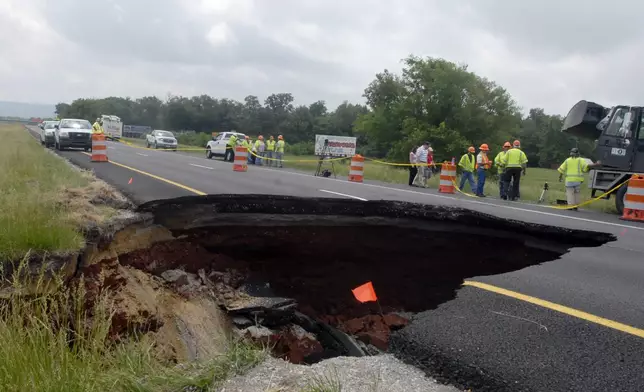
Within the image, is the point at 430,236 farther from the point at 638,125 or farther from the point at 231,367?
the point at 638,125

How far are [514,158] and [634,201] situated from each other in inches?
165

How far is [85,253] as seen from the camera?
5.07 m

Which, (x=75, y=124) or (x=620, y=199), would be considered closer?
(x=620, y=199)

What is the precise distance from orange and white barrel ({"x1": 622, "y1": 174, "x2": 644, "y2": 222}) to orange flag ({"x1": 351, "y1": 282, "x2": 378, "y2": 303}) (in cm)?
836

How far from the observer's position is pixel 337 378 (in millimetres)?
2941

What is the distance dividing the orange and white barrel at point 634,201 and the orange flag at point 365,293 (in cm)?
836

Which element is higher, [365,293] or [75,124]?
[75,124]

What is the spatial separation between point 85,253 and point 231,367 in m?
2.72

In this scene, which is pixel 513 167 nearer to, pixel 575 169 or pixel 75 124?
pixel 575 169

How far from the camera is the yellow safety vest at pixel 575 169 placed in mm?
14078

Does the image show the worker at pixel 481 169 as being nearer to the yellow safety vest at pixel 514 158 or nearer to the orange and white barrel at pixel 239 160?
the yellow safety vest at pixel 514 158

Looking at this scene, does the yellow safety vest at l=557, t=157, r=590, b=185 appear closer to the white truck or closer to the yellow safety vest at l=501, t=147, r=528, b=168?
the yellow safety vest at l=501, t=147, r=528, b=168

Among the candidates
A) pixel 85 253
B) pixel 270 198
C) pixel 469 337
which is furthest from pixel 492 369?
pixel 270 198

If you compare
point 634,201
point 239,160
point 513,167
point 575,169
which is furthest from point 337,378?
point 239,160
